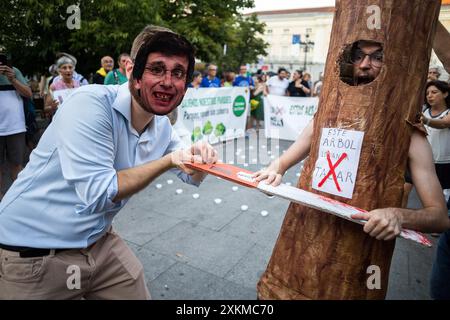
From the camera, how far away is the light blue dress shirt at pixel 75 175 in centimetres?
141

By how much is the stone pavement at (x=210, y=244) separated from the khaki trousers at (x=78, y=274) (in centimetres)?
92

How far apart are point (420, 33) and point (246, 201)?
3.63m

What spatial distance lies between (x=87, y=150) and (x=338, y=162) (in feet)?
3.82

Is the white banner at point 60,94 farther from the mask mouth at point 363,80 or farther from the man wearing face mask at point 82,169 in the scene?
the mask mouth at point 363,80

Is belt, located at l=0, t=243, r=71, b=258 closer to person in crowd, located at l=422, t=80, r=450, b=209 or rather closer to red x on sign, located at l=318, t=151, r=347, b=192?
red x on sign, located at l=318, t=151, r=347, b=192

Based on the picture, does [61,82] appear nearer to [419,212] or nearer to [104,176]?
[104,176]

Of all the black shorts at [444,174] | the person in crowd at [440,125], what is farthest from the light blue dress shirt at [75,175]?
the black shorts at [444,174]

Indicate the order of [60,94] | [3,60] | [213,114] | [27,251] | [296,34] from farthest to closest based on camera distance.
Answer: [296,34] → [213,114] → [60,94] → [3,60] → [27,251]

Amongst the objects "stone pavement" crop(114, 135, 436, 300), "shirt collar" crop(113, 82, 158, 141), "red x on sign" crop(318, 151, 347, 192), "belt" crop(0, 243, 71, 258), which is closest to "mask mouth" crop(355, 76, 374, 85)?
"red x on sign" crop(318, 151, 347, 192)

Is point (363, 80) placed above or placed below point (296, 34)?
below

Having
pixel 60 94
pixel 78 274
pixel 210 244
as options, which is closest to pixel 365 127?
pixel 78 274

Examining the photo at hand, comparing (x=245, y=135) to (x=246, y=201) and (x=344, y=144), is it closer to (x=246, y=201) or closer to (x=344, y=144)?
(x=246, y=201)

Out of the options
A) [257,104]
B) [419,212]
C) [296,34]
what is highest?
[296,34]

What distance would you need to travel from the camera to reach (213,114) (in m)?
7.91
